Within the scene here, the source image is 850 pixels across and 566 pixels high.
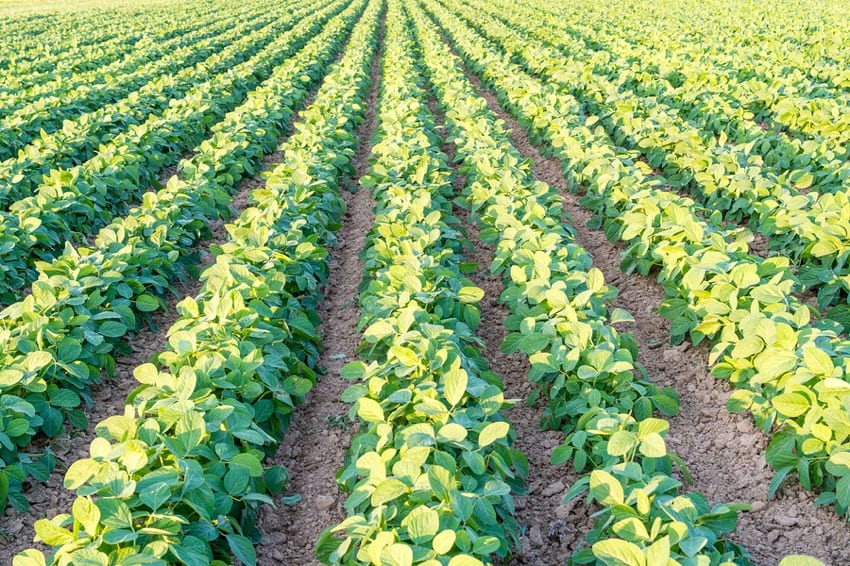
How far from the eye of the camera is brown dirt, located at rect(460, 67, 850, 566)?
306 centimetres

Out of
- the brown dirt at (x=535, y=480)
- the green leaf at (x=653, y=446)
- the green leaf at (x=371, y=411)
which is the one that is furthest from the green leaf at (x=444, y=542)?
the green leaf at (x=653, y=446)

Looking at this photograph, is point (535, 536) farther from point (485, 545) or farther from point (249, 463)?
point (249, 463)

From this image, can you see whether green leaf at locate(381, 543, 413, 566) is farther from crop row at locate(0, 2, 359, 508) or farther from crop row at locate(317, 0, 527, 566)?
crop row at locate(0, 2, 359, 508)

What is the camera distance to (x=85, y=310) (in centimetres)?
422

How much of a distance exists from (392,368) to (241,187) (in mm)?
5196

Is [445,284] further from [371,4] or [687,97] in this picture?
[371,4]

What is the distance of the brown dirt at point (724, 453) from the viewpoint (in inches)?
121

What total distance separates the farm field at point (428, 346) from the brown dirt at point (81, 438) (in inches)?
0.7

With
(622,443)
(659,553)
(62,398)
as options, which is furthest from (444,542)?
(62,398)

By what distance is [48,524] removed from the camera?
2.44 metres

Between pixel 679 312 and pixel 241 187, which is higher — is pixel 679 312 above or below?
below

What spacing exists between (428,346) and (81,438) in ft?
7.21

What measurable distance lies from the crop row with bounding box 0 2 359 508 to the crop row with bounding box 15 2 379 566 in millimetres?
457

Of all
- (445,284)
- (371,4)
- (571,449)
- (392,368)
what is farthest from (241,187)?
(371,4)
